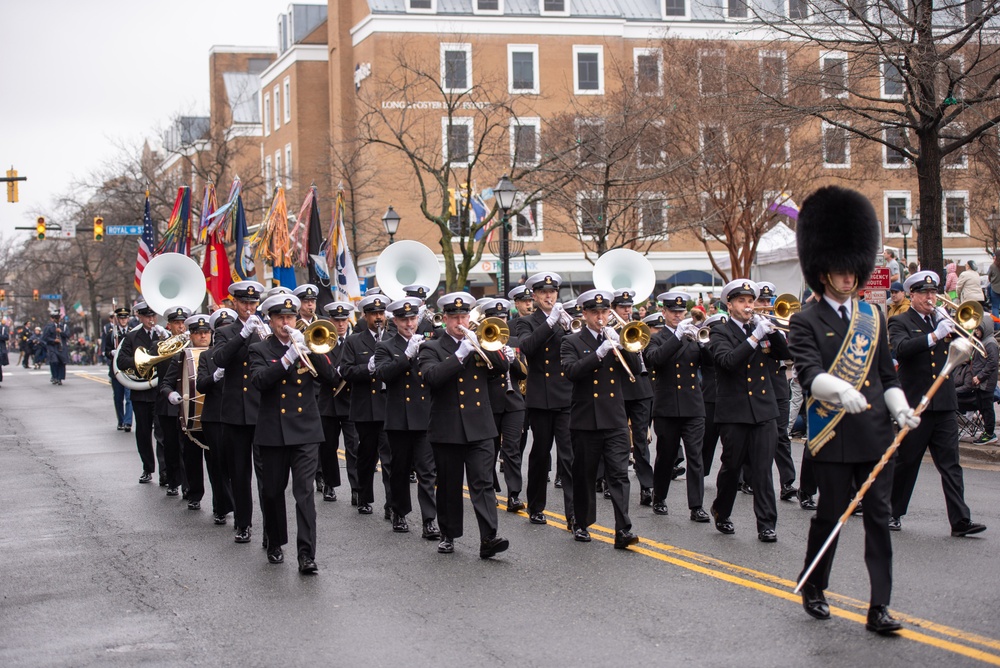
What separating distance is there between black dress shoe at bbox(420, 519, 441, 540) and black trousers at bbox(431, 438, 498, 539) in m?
0.51

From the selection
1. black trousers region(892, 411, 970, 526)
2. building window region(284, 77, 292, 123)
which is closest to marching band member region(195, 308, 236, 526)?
black trousers region(892, 411, 970, 526)

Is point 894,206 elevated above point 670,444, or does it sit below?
above

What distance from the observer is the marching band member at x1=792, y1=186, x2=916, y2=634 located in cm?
716

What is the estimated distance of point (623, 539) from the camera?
31.4ft

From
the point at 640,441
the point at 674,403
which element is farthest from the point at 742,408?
the point at 640,441

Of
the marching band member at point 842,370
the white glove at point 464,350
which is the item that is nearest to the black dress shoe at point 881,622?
the marching band member at point 842,370

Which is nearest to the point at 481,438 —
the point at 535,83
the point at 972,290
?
the point at 972,290

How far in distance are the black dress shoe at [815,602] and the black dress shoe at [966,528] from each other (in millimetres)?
2943

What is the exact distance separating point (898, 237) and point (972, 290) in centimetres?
3625

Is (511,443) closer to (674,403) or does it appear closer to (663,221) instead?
(674,403)

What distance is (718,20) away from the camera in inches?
2004

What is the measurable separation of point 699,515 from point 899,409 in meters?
4.18

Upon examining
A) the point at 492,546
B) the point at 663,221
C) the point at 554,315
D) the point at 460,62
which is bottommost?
the point at 492,546

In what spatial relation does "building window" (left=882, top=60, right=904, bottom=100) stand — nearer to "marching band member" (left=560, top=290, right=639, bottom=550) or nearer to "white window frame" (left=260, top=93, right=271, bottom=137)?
"marching band member" (left=560, top=290, right=639, bottom=550)
